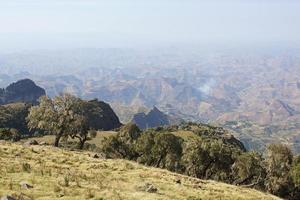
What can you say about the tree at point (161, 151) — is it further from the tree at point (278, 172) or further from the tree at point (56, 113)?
the tree at point (56, 113)

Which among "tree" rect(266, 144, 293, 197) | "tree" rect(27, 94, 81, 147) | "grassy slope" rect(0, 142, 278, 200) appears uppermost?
"grassy slope" rect(0, 142, 278, 200)

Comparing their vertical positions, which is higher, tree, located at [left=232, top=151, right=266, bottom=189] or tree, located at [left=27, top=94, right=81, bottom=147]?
tree, located at [left=27, top=94, right=81, bottom=147]

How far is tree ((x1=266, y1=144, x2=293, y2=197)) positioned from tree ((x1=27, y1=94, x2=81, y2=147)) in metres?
46.3

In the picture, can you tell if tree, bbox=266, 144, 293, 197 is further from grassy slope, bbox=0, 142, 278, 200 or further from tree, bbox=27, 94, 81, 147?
grassy slope, bbox=0, 142, 278, 200

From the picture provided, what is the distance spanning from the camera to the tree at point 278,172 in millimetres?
97269

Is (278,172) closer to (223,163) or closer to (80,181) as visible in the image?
(223,163)

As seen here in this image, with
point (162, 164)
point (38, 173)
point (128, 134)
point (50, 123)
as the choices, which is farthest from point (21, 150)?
point (128, 134)

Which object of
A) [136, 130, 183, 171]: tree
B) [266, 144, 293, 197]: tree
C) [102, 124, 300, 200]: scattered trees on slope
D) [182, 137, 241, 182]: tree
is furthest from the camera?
[136, 130, 183, 171]: tree

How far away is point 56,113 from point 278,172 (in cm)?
5276

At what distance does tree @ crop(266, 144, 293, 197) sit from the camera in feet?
319

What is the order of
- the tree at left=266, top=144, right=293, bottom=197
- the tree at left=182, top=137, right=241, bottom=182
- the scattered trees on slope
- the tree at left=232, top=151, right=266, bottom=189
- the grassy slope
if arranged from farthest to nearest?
the tree at left=232, top=151, right=266, bottom=189
the scattered trees on slope
the tree at left=182, top=137, right=241, bottom=182
the tree at left=266, top=144, right=293, bottom=197
the grassy slope

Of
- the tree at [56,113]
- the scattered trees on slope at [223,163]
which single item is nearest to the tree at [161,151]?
the scattered trees on slope at [223,163]

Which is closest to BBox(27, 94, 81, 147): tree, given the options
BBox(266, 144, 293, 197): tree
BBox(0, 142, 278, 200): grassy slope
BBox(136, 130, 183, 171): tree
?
BBox(136, 130, 183, 171): tree

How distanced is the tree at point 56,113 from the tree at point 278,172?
152 ft
